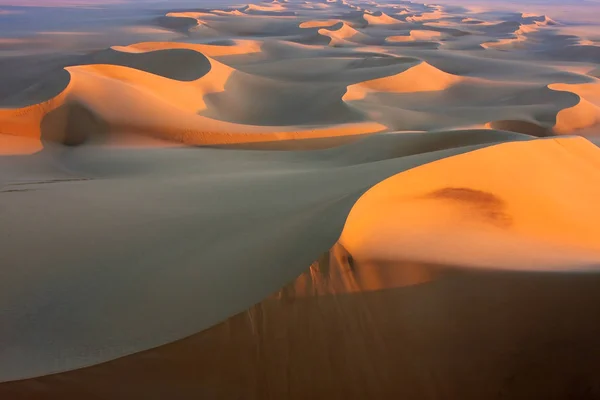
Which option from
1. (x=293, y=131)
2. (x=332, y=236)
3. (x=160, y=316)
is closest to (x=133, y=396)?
(x=160, y=316)

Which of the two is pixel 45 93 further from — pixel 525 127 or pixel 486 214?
pixel 525 127

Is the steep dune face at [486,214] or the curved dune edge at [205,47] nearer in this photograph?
the steep dune face at [486,214]

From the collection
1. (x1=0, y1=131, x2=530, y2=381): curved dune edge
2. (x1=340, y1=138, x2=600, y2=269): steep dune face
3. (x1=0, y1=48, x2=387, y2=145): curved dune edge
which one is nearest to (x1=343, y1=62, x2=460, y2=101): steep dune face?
(x1=0, y1=48, x2=387, y2=145): curved dune edge

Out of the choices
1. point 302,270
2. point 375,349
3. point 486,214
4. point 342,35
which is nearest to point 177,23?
point 342,35

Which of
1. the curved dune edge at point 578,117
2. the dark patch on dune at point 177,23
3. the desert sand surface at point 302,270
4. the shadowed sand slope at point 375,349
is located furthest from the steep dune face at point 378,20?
the shadowed sand slope at point 375,349

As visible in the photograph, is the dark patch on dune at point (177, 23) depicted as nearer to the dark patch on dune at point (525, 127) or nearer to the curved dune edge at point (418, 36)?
the curved dune edge at point (418, 36)

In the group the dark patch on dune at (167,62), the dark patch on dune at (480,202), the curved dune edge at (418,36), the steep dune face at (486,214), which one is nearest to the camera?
the steep dune face at (486,214)

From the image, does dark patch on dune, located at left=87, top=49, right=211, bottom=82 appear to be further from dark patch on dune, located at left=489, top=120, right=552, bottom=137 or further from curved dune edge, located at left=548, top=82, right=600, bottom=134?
curved dune edge, located at left=548, top=82, right=600, bottom=134
